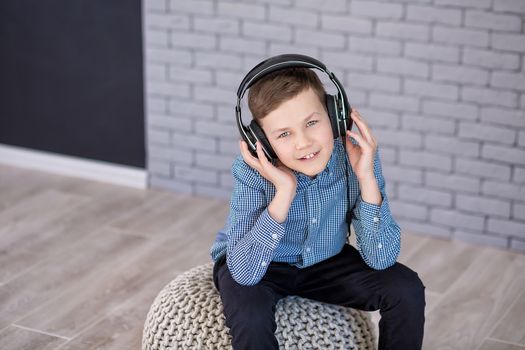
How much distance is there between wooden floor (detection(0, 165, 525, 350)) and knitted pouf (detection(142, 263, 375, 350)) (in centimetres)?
42

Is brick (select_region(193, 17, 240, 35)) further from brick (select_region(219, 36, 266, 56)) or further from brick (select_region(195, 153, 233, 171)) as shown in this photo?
brick (select_region(195, 153, 233, 171))

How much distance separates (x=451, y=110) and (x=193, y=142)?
3.69 feet

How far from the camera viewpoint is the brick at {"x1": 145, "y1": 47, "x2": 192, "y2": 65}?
3.78 m

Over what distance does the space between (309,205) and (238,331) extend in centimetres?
36

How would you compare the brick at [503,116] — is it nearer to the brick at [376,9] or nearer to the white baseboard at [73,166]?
the brick at [376,9]

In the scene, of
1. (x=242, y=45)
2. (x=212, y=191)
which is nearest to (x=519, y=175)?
(x=242, y=45)

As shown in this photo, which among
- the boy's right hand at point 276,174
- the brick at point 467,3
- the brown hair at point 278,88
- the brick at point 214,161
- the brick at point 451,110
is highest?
the brick at point 467,3

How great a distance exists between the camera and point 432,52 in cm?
333

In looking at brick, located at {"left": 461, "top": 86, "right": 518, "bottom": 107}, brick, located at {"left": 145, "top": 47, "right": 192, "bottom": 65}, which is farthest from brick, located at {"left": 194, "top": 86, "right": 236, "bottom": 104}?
brick, located at {"left": 461, "top": 86, "right": 518, "bottom": 107}

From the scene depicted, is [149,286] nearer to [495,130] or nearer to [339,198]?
[339,198]

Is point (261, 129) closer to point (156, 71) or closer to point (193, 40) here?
point (193, 40)

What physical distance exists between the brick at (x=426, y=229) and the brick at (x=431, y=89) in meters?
0.51

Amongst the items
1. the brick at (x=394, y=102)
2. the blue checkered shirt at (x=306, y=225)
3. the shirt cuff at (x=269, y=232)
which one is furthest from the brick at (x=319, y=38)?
the shirt cuff at (x=269, y=232)

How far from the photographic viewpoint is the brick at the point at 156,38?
3.79 m
